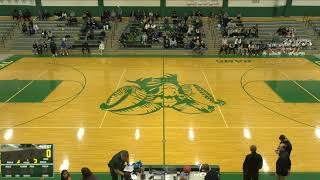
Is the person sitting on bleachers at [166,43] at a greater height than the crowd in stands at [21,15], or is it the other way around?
the crowd in stands at [21,15]

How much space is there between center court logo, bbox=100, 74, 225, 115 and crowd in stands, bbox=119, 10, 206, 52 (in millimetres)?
8781

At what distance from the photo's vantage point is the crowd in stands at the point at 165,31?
1074 inches

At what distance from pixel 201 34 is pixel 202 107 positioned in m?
14.7

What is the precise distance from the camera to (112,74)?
67.6 ft

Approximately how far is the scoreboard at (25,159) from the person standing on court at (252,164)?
4715mm

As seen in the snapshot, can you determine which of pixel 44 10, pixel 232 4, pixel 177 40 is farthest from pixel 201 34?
pixel 44 10

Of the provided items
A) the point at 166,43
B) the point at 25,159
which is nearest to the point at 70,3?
the point at 166,43

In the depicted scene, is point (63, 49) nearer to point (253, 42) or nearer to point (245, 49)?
point (245, 49)

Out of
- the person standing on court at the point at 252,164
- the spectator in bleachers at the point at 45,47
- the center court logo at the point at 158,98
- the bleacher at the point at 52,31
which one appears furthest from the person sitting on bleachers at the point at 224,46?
the person standing on court at the point at 252,164

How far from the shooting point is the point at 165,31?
95.6 feet

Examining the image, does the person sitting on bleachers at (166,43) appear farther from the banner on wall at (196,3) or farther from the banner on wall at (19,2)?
the banner on wall at (19,2)

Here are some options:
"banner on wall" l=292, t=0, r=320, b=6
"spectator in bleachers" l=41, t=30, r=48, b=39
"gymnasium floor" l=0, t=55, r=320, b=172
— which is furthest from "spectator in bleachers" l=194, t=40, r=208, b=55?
"banner on wall" l=292, t=0, r=320, b=6

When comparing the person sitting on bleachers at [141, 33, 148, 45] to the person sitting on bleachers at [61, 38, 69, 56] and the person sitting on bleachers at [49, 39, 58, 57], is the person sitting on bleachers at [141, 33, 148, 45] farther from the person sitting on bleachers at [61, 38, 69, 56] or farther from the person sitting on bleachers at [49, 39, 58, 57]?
the person sitting on bleachers at [49, 39, 58, 57]

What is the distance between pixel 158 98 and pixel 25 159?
31.1 ft
